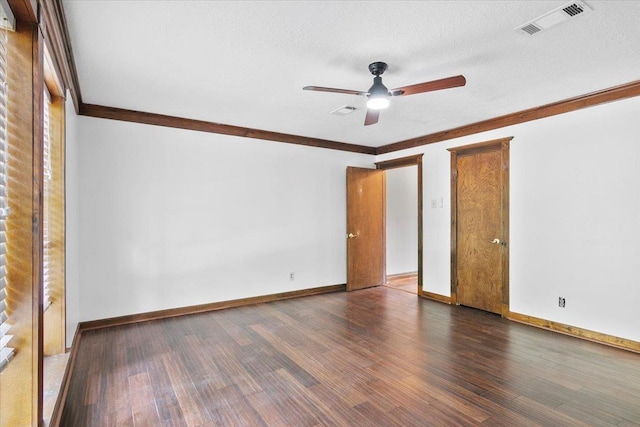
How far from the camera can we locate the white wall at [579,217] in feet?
10.8

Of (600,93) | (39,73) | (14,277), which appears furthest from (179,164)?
(600,93)

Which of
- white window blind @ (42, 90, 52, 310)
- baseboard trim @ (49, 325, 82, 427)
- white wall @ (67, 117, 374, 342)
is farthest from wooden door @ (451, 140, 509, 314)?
white window blind @ (42, 90, 52, 310)

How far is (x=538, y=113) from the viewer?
3934mm

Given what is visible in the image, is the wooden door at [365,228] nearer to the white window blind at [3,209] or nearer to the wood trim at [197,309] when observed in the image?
the wood trim at [197,309]

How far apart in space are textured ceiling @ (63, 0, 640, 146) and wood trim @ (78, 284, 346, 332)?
8.10 feet

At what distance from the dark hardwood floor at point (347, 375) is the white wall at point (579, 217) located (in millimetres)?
398

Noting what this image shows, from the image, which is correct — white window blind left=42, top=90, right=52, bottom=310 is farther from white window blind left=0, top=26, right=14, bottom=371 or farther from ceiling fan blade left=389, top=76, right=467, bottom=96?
ceiling fan blade left=389, top=76, right=467, bottom=96

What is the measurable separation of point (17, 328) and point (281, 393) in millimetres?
1648

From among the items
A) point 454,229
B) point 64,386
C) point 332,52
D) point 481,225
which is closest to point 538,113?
point 481,225

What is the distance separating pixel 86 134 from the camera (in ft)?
12.6

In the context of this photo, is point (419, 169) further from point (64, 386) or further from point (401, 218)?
point (64, 386)

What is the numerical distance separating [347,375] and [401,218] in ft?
15.9

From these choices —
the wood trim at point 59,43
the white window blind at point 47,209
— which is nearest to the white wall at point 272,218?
the white window blind at point 47,209

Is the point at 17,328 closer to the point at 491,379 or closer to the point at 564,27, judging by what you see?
the point at 491,379
